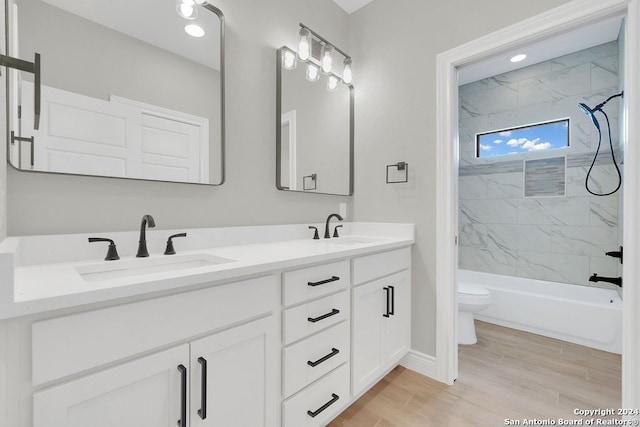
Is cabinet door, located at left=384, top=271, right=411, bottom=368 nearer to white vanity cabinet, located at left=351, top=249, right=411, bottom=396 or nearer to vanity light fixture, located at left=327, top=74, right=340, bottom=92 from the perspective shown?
white vanity cabinet, located at left=351, top=249, right=411, bottom=396

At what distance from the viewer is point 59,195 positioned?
1.11 meters

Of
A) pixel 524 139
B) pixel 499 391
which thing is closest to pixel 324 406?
pixel 499 391

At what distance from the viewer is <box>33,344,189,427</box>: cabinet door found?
656 mm

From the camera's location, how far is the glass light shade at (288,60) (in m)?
1.84

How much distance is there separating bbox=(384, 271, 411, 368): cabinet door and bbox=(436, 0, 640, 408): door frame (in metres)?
0.19

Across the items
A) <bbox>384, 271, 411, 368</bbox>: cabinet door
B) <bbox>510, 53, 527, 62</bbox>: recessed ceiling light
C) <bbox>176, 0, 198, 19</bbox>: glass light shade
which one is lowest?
<bbox>384, 271, 411, 368</bbox>: cabinet door

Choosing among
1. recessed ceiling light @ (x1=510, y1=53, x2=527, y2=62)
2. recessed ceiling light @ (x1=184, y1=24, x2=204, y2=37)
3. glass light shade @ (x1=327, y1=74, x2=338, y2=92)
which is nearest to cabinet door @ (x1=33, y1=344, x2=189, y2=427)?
recessed ceiling light @ (x1=184, y1=24, x2=204, y2=37)

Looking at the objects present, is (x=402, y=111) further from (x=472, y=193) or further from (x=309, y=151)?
(x=472, y=193)

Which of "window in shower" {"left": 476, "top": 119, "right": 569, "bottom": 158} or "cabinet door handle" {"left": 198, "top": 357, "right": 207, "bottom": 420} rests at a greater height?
"window in shower" {"left": 476, "top": 119, "right": 569, "bottom": 158}

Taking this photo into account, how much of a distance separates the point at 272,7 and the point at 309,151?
932mm

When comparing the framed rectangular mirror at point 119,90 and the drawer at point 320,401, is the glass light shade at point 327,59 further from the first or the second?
the drawer at point 320,401

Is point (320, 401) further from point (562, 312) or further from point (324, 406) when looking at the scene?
point (562, 312)

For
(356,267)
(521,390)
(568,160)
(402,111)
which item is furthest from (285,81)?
(568,160)

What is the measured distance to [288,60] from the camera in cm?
184
